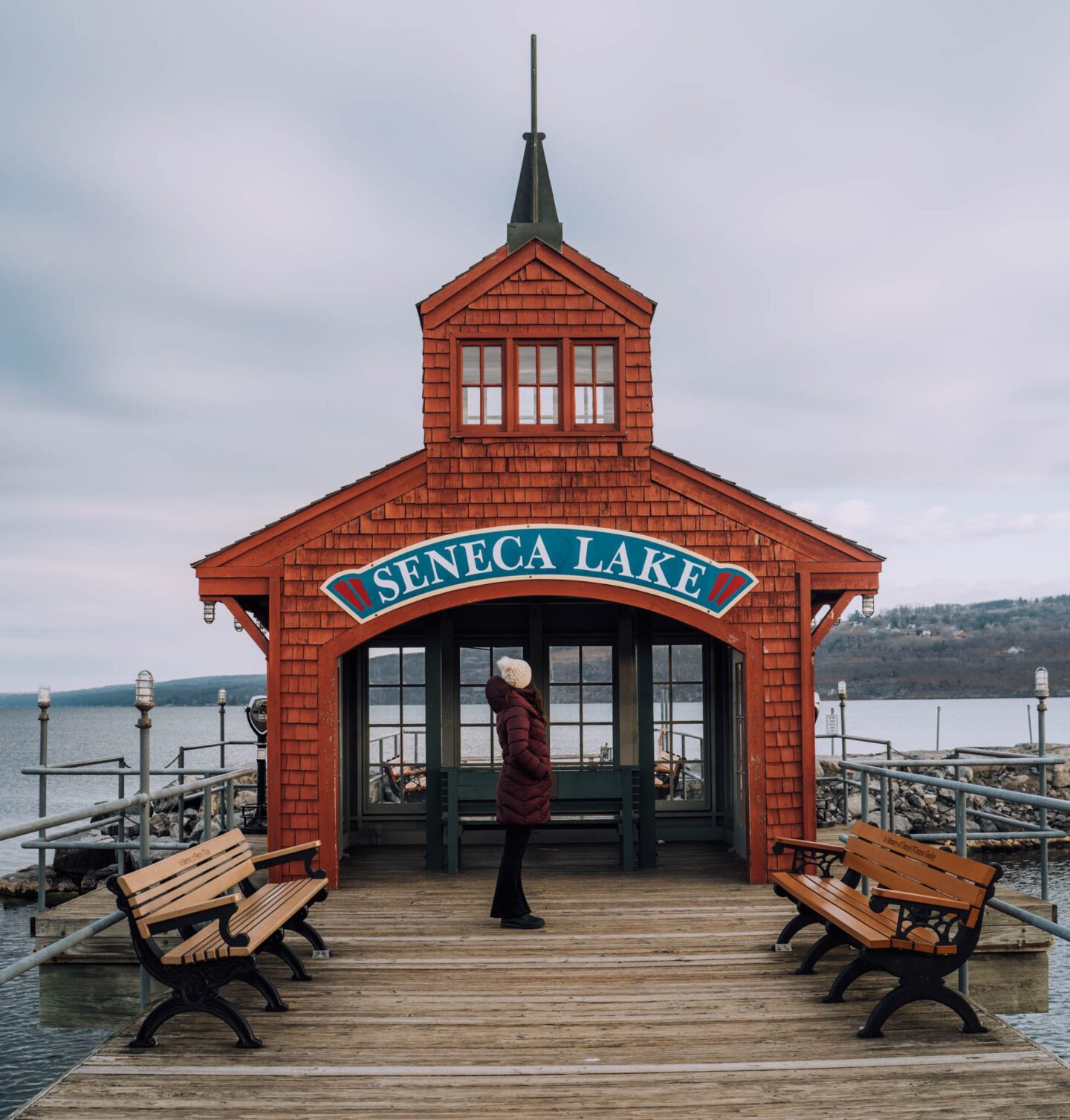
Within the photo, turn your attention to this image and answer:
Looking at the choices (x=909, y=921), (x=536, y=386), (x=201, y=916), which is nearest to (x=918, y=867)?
(x=909, y=921)

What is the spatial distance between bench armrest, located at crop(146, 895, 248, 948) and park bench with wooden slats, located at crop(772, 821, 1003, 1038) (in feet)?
10.0

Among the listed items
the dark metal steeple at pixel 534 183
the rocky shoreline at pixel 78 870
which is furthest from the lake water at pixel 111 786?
the dark metal steeple at pixel 534 183

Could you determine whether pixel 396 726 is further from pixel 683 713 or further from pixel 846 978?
pixel 846 978

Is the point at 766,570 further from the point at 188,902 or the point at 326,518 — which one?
the point at 188,902

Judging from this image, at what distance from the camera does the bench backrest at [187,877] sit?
200 inches

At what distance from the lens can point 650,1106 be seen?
176 inches

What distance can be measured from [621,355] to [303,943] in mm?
5464

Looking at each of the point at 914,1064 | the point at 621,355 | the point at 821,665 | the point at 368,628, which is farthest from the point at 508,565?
the point at 821,665

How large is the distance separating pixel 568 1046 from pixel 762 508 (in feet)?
17.2

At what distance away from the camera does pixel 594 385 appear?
31.5ft

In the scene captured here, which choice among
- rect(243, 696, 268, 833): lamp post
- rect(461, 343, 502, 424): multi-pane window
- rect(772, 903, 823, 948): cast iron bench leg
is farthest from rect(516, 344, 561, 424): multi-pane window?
rect(243, 696, 268, 833): lamp post

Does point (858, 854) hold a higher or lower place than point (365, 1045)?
higher

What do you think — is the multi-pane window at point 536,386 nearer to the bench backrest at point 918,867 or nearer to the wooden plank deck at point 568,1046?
the wooden plank deck at point 568,1046

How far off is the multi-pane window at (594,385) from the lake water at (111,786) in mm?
6197
